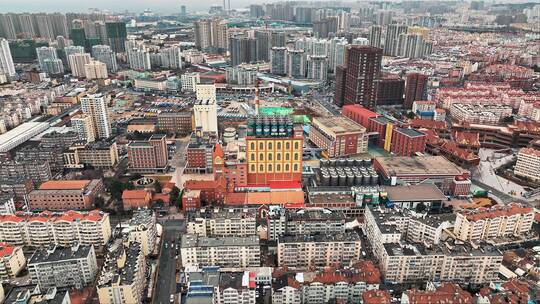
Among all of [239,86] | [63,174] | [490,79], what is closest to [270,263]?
[63,174]

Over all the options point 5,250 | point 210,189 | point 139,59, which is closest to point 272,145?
point 210,189

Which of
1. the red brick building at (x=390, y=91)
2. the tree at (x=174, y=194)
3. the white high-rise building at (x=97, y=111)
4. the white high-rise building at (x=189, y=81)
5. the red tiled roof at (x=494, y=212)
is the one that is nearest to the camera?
the red tiled roof at (x=494, y=212)

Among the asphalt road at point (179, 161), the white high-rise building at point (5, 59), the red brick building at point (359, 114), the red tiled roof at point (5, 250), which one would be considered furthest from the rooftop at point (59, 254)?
the white high-rise building at point (5, 59)

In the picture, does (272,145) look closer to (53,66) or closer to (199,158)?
(199,158)

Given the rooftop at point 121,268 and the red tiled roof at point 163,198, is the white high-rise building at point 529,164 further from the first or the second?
the rooftop at point 121,268

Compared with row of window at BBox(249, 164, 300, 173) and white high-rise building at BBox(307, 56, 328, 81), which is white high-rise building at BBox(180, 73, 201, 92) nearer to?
white high-rise building at BBox(307, 56, 328, 81)
